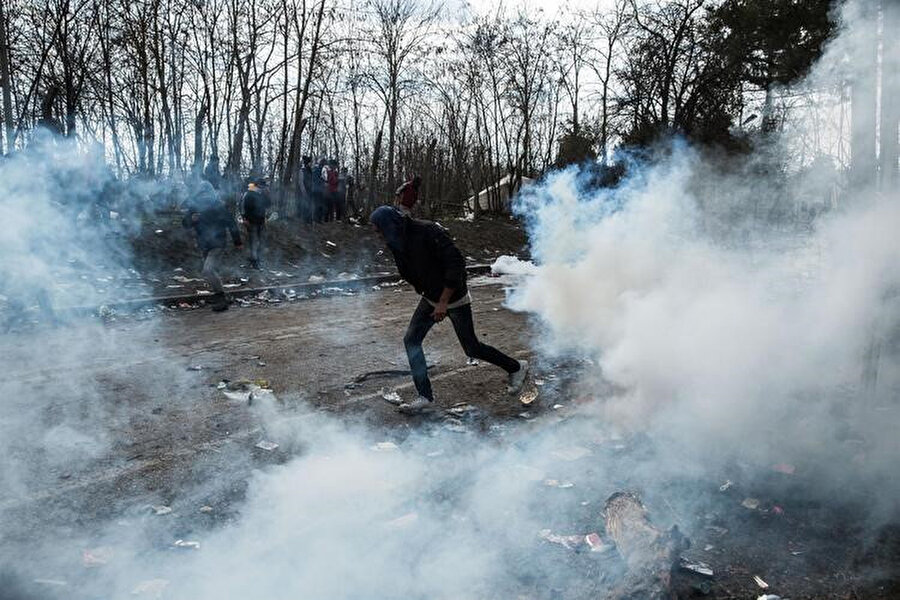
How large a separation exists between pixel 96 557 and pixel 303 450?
4.69 ft

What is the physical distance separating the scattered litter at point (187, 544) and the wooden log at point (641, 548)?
1910mm

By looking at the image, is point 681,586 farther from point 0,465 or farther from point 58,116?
point 58,116

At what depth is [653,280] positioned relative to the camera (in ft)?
19.5

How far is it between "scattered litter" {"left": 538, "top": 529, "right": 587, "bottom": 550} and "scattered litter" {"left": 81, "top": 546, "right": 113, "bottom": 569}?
79.2 inches

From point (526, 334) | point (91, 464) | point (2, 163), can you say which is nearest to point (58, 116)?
point (2, 163)

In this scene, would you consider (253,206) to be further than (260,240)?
No

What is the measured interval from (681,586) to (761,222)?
4.29 m

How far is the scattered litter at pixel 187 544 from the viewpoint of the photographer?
2992mm

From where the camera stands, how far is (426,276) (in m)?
4.76


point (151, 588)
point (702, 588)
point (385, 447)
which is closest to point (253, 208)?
point (385, 447)

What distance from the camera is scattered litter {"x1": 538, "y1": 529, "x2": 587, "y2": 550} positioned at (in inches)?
121

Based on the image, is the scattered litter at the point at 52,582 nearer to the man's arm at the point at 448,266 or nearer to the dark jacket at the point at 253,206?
the man's arm at the point at 448,266

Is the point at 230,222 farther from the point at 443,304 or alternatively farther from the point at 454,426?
the point at 454,426

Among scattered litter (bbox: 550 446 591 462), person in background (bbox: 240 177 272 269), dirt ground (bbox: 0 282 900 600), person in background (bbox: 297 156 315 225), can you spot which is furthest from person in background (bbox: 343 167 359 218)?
scattered litter (bbox: 550 446 591 462)
